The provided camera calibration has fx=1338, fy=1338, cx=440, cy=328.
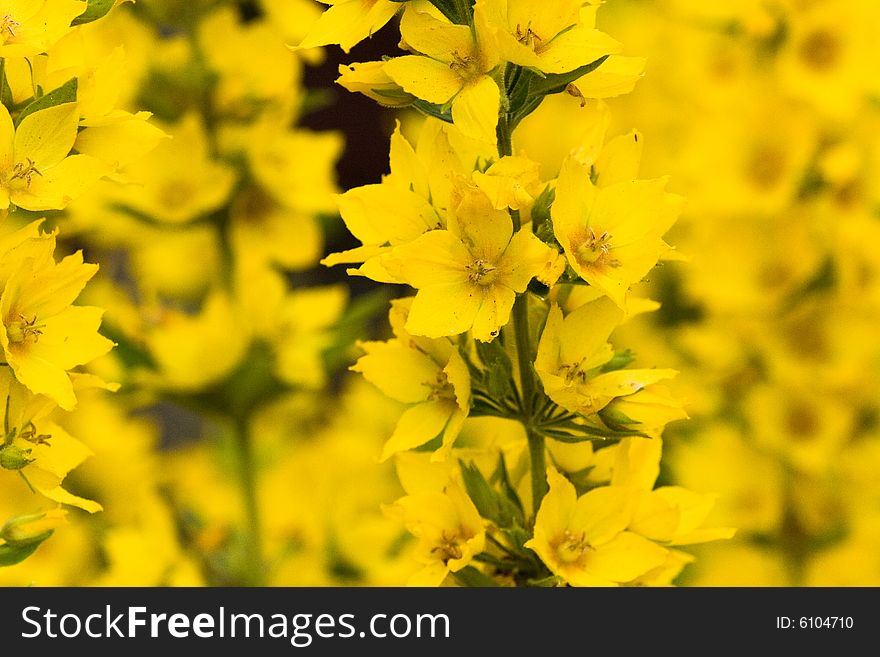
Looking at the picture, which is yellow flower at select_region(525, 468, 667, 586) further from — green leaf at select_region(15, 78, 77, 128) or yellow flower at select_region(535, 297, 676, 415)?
green leaf at select_region(15, 78, 77, 128)

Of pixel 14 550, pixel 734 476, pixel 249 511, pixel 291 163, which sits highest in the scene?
pixel 14 550

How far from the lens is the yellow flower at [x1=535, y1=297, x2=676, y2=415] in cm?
126

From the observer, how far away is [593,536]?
1.31m

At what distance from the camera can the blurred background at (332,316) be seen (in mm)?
2369

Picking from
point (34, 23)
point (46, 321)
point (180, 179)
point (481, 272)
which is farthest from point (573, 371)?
point (180, 179)

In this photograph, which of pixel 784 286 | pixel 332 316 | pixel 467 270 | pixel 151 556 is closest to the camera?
Result: pixel 467 270

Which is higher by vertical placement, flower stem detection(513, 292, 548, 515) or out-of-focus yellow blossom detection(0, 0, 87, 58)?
out-of-focus yellow blossom detection(0, 0, 87, 58)

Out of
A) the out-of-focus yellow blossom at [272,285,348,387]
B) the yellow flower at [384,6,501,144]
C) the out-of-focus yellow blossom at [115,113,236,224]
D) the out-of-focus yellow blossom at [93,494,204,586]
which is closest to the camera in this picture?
the yellow flower at [384,6,501,144]

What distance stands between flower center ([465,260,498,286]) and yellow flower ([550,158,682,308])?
7 cm

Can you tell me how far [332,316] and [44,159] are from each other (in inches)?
53.0

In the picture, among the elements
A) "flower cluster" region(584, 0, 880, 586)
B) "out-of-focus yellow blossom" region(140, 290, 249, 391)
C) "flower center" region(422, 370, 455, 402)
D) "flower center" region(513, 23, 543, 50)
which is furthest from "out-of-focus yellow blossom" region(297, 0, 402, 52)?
"flower cluster" region(584, 0, 880, 586)

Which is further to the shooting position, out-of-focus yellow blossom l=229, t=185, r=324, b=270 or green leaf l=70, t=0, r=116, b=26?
out-of-focus yellow blossom l=229, t=185, r=324, b=270

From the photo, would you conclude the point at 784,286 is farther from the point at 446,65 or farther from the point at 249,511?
the point at 446,65
